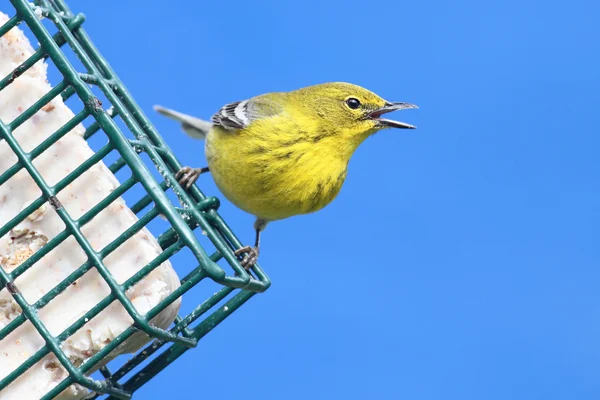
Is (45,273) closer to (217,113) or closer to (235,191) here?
(235,191)

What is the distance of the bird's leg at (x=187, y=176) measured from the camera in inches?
157

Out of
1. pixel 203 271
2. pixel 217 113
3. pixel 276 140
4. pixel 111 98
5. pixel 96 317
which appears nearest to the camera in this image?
→ pixel 203 271

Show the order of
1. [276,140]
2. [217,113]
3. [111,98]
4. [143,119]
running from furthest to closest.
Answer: [217,113]
[276,140]
[143,119]
[111,98]

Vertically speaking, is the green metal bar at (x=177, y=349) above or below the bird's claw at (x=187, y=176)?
below

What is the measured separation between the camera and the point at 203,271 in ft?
9.68

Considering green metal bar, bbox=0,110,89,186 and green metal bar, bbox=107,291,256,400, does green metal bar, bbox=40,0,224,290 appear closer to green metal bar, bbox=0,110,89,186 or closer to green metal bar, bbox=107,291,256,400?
green metal bar, bbox=0,110,89,186

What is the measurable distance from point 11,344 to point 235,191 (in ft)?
5.07

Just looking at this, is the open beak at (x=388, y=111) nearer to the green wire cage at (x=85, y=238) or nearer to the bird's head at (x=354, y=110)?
the bird's head at (x=354, y=110)

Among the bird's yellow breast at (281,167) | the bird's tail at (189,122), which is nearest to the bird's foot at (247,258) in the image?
the bird's yellow breast at (281,167)

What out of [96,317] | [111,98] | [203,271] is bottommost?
[96,317]

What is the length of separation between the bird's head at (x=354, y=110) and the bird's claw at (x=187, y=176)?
0.75 metres

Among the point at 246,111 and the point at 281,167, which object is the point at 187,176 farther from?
the point at 246,111

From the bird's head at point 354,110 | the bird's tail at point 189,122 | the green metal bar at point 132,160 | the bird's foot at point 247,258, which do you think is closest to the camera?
the green metal bar at point 132,160

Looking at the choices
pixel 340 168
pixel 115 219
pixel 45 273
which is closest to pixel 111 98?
pixel 115 219
